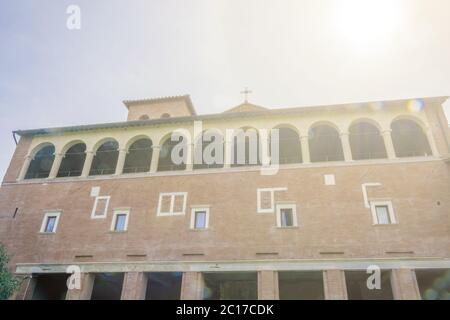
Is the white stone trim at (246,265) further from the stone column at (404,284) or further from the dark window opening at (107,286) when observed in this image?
the dark window opening at (107,286)

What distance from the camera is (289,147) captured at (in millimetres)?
19203

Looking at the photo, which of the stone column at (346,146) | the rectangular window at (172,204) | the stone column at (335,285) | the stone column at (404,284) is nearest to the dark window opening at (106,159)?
the rectangular window at (172,204)

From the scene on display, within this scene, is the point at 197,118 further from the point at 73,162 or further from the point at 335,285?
the point at 335,285

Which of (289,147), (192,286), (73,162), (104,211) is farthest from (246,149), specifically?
(73,162)

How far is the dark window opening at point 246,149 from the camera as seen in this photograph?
18609 millimetres

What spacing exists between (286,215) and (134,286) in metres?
8.24

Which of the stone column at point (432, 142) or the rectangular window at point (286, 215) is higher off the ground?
the stone column at point (432, 142)

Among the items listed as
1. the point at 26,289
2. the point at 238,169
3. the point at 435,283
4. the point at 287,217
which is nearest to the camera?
the point at 435,283

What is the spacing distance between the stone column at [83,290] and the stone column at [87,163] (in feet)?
19.4

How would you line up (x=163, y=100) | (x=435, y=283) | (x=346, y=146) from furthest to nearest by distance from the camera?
1. (x=163, y=100)
2. (x=346, y=146)
3. (x=435, y=283)

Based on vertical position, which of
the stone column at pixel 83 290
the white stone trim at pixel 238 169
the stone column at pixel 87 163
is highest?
the stone column at pixel 87 163

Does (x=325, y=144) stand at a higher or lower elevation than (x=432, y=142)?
higher

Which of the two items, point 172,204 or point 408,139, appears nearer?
point 172,204

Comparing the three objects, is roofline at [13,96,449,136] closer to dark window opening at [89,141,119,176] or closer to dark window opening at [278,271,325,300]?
dark window opening at [89,141,119,176]
